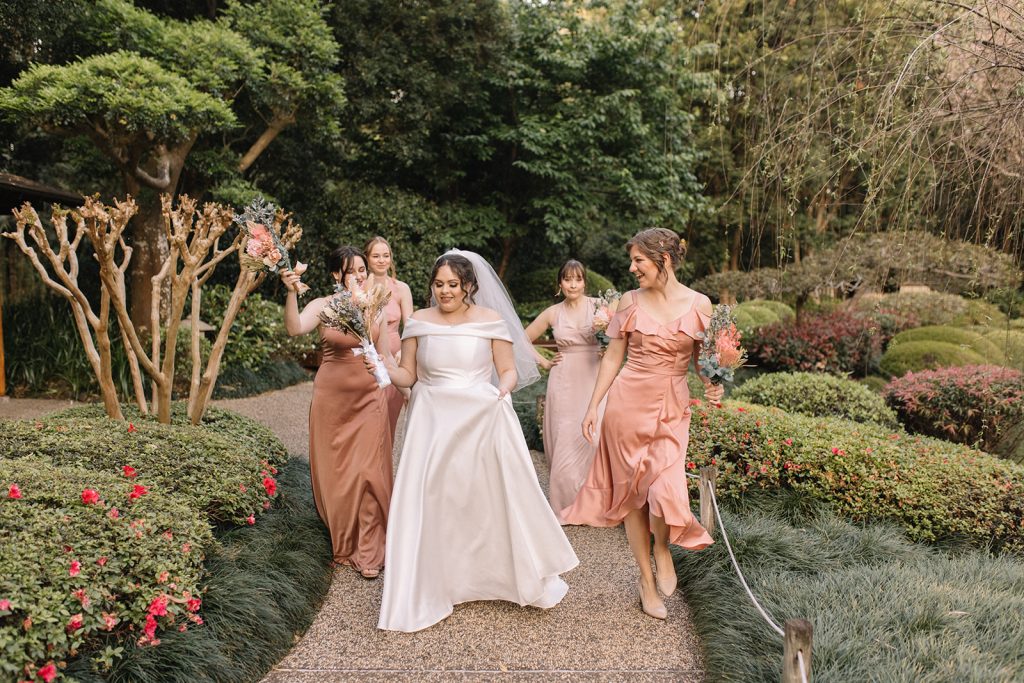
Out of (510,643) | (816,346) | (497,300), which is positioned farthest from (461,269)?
(816,346)

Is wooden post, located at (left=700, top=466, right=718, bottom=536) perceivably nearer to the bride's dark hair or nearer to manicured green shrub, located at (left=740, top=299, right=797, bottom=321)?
the bride's dark hair

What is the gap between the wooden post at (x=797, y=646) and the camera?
2.53m

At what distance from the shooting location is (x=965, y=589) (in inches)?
145

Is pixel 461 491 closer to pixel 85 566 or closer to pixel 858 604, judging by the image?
pixel 85 566

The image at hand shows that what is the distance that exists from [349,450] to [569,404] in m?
1.84

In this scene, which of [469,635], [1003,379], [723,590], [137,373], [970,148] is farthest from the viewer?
[1003,379]

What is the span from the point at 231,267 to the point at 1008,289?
13.8 m

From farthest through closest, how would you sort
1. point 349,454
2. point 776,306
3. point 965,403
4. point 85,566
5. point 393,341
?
1. point 776,306
2. point 965,403
3. point 393,341
4. point 349,454
5. point 85,566

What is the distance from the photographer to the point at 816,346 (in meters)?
12.8

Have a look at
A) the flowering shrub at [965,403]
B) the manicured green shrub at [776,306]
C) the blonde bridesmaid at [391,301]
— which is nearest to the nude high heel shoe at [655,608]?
the blonde bridesmaid at [391,301]

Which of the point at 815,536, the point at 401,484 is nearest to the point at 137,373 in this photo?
the point at 401,484

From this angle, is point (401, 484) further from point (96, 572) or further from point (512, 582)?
point (96, 572)

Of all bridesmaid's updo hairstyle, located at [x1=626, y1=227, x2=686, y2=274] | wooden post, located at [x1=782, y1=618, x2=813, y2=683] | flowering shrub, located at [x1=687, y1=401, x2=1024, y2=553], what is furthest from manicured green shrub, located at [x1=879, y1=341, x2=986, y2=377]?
wooden post, located at [x1=782, y1=618, x2=813, y2=683]

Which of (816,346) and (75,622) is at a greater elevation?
(75,622)
